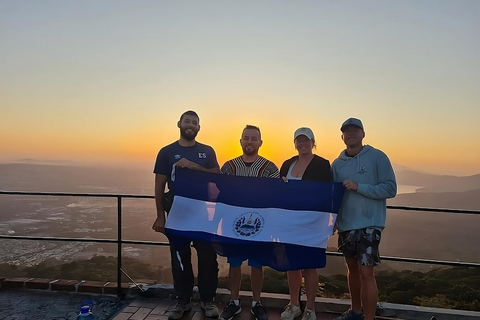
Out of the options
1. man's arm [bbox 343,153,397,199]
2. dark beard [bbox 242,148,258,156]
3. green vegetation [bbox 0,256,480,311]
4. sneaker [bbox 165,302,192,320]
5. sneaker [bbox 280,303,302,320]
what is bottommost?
green vegetation [bbox 0,256,480,311]

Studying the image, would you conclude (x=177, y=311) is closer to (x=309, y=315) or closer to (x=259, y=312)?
(x=259, y=312)

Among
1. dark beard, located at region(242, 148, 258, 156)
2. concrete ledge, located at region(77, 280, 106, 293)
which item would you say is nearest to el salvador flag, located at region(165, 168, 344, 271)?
dark beard, located at region(242, 148, 258, 156)

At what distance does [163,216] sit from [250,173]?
1.02 metres

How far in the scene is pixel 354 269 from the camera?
3.50 metres

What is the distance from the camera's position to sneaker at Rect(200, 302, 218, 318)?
3.70m

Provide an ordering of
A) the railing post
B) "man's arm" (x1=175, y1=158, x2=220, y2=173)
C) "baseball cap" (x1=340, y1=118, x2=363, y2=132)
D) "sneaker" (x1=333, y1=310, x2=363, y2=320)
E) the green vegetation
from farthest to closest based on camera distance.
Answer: the green vegetation → the railing post → "man's arm" (x1=175, y1=158, x2=220, y2=173) → "sneaker" (x1=333, y1=310, x2=363, y2=320) → "baseball cap" (x1=340, y1=118, x2=363, y2=132)

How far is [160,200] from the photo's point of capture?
12.7ft

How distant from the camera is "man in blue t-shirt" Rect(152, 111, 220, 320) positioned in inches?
148

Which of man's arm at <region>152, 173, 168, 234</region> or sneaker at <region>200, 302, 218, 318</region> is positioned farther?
man's arm at <region>152, 173, 168, 234</region>

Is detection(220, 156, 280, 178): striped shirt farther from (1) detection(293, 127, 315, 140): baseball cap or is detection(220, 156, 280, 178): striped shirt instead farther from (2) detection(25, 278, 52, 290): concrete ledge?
(2) detection(25, 278, 52, 290): concrete ledge

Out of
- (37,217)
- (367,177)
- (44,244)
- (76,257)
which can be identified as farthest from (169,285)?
(44,244)

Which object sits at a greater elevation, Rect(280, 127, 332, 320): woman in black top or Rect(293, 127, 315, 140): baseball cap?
Rect(293, 127, 315, 140): baseball cap

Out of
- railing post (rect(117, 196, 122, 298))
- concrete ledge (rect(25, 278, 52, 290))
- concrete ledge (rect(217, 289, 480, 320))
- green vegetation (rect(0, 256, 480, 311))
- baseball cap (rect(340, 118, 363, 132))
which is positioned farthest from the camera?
green vegetation (rect(0, 256, 480, 311))

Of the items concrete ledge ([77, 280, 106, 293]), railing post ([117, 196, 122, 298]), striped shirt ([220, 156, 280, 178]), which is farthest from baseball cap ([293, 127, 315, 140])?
concrete ledge ([77, 280, 106, 293])
